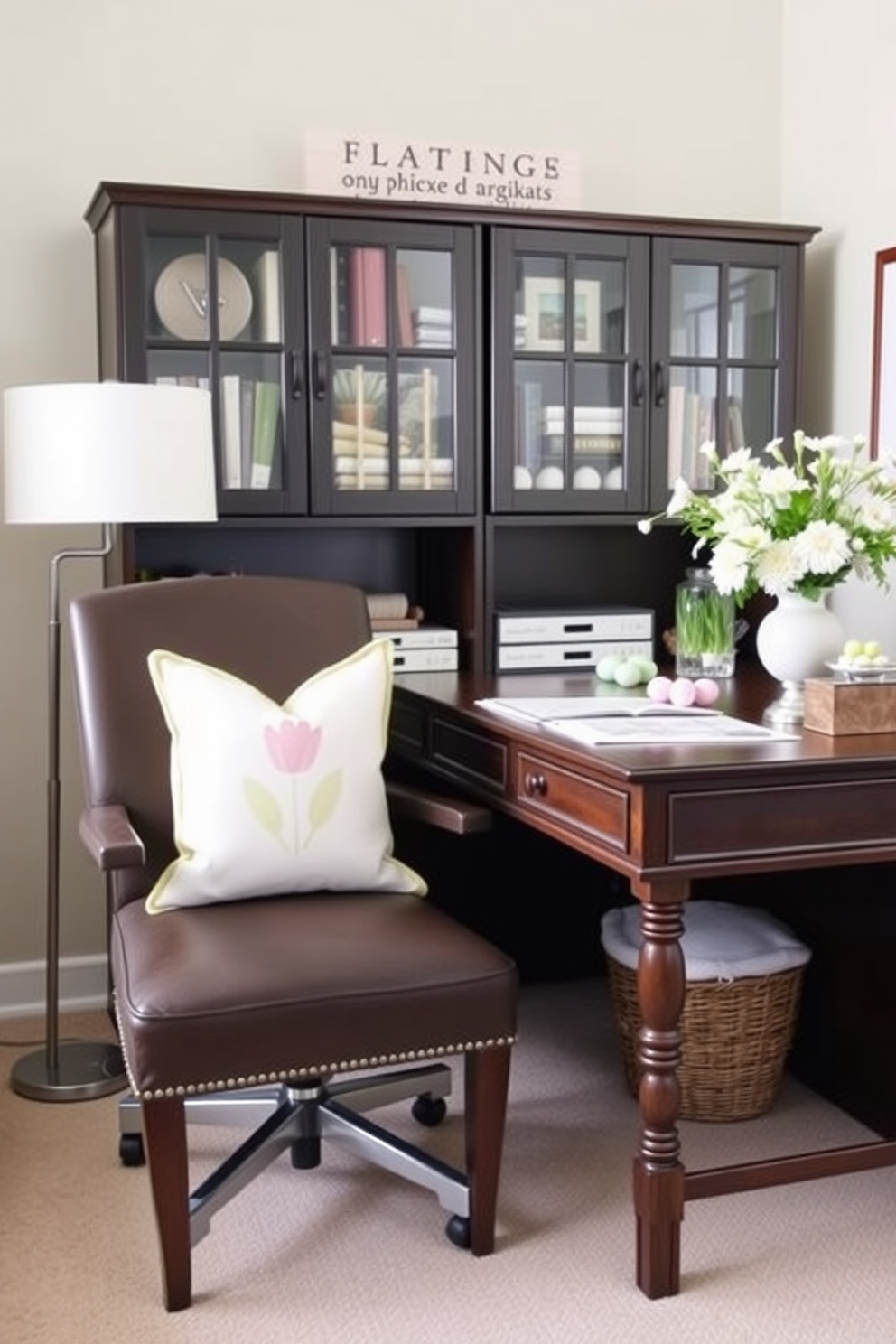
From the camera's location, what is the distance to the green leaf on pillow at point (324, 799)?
7.55 ft

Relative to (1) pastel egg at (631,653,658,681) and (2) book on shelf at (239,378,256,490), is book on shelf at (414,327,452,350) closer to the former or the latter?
(2) book on shelf at (239,378,256,490)

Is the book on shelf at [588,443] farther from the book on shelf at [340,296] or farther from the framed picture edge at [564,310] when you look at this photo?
the book on shelf at [340,296]

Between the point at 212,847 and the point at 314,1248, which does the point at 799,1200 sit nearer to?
the point at 314,1248

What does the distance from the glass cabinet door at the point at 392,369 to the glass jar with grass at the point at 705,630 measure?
50 centimetres

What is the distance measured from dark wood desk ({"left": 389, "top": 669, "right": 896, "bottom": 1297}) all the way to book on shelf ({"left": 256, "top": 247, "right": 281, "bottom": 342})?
114 centimetres

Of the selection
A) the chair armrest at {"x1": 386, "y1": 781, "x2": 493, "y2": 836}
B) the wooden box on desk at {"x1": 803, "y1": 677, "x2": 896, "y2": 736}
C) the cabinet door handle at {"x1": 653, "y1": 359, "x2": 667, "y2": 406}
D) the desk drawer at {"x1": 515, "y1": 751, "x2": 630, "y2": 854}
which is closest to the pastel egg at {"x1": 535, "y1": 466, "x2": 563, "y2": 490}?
the cabinet door handle at {"x1": 653, "y1": 359, "x2": 667, "y2": 406}

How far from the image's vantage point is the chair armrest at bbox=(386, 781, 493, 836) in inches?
92.6

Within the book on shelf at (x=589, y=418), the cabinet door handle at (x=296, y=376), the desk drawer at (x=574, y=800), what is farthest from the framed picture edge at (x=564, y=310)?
the desk drawer at (x=574, y=800)

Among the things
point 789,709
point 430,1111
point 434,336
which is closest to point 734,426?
point 434,336

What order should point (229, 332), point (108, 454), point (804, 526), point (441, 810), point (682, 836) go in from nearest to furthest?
point (682, 836)
point (804, 526)
point (441, 810)
point (108, 454)
point (229, 332)

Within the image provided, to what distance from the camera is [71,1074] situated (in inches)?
109

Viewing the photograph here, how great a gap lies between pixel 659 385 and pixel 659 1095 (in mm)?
1605

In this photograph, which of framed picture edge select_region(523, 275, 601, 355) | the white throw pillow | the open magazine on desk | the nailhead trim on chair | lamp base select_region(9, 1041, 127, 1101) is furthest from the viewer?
framed picture edge select_region(523, 275, 601, 355)

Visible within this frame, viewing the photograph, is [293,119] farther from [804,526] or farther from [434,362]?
[804,526]
